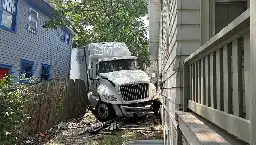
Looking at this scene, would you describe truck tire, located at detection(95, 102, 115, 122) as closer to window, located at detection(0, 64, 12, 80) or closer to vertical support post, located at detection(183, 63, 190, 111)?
window, located at detection(0, 64, 12, 80)

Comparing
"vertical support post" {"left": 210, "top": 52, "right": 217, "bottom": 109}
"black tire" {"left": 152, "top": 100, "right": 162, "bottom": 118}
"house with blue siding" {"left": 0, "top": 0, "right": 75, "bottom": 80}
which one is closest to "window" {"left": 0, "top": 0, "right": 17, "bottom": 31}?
"house with blue siding" {"left": 0, "top": 0, "right": 75, "bottom": 80}

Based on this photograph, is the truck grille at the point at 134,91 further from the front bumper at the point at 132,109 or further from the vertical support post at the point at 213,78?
the vertical support post at the point at 213,78

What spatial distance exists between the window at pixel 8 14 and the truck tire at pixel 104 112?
5186 millimetres

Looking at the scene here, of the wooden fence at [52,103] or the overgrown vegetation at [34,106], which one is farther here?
the wooden fence at [52,103]

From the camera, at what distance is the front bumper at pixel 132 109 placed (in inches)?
541

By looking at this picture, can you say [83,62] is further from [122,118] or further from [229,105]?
[229,105]

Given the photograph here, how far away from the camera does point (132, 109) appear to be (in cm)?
1384

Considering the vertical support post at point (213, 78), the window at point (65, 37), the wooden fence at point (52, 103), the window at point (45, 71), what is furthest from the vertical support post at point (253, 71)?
the window at point (65, 37)

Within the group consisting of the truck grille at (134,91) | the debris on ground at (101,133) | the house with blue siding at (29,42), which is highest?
the house with blue siding at (29,42)

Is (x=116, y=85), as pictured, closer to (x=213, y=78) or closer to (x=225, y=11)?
(x=225, y=11)

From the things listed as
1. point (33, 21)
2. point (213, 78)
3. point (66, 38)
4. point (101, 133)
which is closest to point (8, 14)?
point (33, 21)

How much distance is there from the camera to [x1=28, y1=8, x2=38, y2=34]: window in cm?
1646

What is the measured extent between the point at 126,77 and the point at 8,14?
19.0ft

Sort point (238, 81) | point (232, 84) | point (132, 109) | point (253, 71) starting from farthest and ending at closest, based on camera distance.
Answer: point (132, 109) → point (232, 84) → point (238, 81) → point (253, 71)
